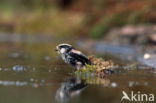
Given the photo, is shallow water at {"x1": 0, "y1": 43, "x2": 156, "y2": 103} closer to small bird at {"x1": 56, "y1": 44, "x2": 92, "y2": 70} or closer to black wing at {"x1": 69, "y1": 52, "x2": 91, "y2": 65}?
small bird at {"x1": 56, "y1": 44, "x2": 92, "y2": 70}

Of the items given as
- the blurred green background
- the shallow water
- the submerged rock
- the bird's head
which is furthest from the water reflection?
the blurred green background

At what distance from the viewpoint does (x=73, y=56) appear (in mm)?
13266

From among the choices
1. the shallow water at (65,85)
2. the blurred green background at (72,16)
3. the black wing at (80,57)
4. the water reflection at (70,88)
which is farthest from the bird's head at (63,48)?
the blurred green background at (72,16)

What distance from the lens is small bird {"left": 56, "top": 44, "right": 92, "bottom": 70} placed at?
1327 cm

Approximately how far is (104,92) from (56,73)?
10.7 feet

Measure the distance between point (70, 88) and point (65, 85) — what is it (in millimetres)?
389

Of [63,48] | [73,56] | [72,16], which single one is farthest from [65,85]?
[72,16]

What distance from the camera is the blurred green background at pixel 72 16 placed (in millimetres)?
27281

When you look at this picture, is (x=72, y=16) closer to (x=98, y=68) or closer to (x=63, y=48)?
(x=63, y=48)

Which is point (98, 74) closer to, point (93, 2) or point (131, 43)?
point (131, 43)

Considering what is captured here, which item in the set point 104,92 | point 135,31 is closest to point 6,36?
point 135,31

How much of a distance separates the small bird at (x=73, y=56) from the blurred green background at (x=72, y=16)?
12043 millimetres

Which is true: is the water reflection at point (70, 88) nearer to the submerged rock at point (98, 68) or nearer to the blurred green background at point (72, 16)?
the submerged rock at point (98, 68)

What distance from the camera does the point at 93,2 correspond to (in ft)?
109
